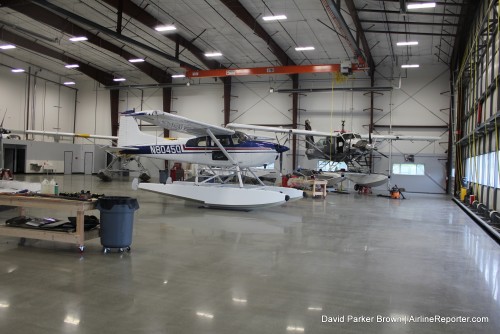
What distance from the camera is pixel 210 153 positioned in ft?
36.6

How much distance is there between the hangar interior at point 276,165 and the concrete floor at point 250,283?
0.02m

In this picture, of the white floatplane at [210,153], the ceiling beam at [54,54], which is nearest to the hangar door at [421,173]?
the white floatplane at [210,153]

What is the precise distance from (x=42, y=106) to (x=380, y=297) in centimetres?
3128

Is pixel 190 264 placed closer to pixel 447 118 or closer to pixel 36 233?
pixel 36 233

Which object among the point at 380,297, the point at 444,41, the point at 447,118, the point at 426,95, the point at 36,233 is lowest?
the point at 380,297

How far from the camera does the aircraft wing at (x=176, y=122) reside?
922 centimetres

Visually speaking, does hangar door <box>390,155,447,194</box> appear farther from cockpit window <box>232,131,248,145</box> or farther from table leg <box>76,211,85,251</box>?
table leg <box>76,211,85,251</box>

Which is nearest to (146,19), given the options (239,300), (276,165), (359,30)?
(359,30)

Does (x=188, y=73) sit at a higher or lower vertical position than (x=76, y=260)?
higher

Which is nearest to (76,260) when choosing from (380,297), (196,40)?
(380,297)

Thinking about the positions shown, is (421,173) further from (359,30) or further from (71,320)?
(71,320)

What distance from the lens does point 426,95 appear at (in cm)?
2247

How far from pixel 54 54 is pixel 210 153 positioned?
749 inches

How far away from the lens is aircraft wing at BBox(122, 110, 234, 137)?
922 cm
